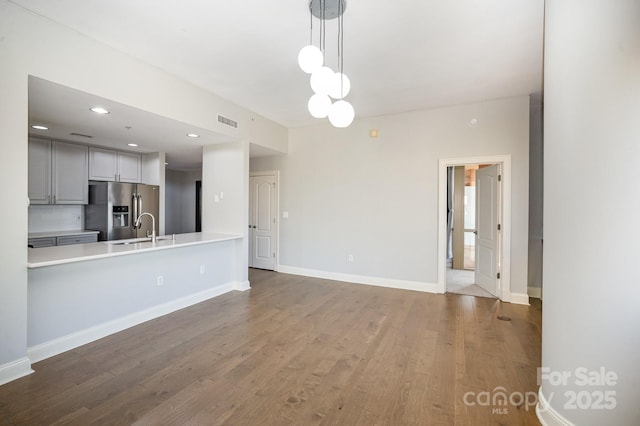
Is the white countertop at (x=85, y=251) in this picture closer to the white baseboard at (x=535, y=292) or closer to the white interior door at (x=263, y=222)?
the white interior door at (x=263, y=222)

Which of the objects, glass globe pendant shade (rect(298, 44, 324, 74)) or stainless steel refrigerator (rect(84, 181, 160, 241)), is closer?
glass globe pendant shade (rect(298, 44, 324, 74))

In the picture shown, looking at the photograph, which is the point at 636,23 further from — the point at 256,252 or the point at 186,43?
the point at 256,252

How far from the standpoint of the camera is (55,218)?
189 inches

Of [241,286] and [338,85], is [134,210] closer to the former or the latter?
[241,286]

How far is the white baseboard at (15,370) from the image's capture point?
2.16m

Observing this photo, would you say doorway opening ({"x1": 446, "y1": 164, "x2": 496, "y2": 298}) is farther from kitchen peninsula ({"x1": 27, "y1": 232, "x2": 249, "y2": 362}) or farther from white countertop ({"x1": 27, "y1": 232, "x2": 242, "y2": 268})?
white countertop ({"x1": 27, "y1": 232, "x2": 242, "y2": 268})

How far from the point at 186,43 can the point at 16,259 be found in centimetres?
240

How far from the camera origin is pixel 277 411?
189 cm

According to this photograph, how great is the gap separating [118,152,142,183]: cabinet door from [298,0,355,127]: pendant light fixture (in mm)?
4800

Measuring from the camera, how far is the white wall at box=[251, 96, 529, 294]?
4.16m

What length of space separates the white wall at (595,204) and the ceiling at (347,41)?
90 centimetres

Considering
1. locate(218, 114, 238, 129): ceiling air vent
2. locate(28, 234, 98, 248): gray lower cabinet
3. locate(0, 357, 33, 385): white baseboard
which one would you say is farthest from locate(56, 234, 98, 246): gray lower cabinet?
locate(218, 114, 238, 129): ceiling air vent

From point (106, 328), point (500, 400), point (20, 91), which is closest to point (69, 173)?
point (20, 91)

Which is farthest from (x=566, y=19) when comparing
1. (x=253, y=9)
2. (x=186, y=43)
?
(x=186, y=43)
